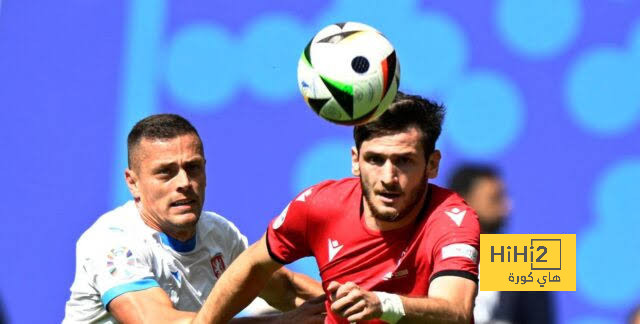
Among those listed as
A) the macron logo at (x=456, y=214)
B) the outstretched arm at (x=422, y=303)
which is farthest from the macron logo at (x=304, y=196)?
the outstretched arm at (x=422, y=303)

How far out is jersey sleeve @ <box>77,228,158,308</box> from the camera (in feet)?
20.8

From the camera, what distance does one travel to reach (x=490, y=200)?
26.2ft

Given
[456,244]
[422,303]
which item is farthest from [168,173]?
[422,303]

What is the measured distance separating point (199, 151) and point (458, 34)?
2266 mm

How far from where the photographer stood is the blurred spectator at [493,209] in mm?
7820

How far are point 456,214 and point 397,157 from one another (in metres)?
0.36

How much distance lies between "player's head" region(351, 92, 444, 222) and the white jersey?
144cm

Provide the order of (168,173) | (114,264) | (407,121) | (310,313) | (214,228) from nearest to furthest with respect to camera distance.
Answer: (407,121) → (310,313) → (114,264) → (168,173) → (214,228)

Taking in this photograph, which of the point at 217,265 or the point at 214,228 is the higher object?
the point at 214,228

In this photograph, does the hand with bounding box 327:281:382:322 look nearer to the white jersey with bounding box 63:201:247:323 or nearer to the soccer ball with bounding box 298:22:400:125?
the soccer ball with bounding box 298:22:400:125

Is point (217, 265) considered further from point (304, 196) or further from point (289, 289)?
point (304, 196)

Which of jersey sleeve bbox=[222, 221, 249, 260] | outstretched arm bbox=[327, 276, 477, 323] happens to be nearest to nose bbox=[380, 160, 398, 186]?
outstretched arm bbox=[327, 276, 477, 323]

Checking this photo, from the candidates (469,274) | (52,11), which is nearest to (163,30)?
(52,11)

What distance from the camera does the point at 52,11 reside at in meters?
9.06
